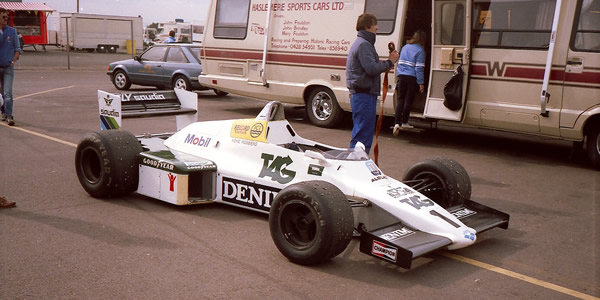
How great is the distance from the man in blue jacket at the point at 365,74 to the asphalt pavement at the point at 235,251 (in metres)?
1.16

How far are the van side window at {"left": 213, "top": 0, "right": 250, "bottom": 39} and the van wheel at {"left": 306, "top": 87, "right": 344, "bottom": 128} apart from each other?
228 centimetres

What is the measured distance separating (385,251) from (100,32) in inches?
1613

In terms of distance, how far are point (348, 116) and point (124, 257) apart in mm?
9030

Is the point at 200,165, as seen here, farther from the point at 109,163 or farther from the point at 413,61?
the point at 413,61

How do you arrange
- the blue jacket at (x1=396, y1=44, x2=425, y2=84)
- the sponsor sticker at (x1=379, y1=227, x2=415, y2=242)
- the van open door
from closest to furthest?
the sponsor sticker at (x1=379, y1=227, x2=415, y2=242) → the van open door → the blue jacket at (x1=396, y1=44, x2=425, y2=84)

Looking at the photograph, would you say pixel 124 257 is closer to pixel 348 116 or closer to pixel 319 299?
pixel 319 299

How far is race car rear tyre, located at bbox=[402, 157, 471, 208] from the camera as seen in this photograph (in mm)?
5691

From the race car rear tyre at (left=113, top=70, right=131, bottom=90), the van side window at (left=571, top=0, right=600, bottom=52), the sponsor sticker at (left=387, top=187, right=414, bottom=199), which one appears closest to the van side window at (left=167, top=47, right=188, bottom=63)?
the race car rear tyre at (left=113, top=70, right=131, bottom=90)

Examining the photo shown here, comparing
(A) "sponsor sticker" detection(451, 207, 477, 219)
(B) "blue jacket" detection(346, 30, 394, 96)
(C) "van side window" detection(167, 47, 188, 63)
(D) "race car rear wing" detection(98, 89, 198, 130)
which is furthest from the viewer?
(C) "van side window" detection(167, 47, 188, 63)

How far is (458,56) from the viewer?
9.98 m

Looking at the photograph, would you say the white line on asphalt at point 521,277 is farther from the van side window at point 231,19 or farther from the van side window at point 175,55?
the van side window at point 175,55

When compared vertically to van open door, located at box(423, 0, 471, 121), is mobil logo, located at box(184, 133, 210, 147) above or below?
below

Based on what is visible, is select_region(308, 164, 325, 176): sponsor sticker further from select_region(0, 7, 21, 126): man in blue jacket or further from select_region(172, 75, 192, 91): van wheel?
select_region(172, 75, 192, 91): van wheel

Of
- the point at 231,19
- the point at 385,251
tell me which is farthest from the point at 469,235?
the point at 231,19
